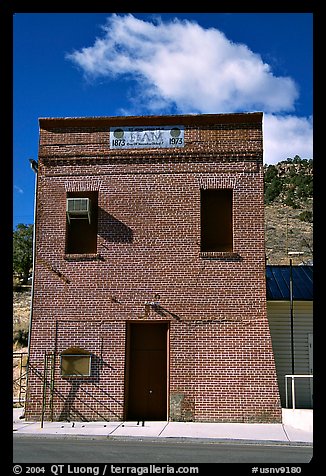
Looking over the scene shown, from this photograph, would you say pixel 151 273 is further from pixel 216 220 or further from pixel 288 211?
pixel 288 211

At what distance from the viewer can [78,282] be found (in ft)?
51.7

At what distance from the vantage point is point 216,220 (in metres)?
16.2

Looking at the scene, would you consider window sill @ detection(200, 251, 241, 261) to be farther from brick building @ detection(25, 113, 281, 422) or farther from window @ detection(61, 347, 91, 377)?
window @ detection(61, 347, 91, 377)

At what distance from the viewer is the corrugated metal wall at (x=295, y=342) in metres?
16.5

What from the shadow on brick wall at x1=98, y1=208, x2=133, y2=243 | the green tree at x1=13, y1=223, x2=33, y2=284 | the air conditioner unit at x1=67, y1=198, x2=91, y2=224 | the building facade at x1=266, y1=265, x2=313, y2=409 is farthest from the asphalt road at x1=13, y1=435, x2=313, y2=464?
the green tree at x1=13, y1=223, x2=33, y2=284

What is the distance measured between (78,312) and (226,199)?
5314 millimetres

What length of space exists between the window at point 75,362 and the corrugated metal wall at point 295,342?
5.68 m

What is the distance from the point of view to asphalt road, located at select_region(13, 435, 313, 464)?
980 centimetres

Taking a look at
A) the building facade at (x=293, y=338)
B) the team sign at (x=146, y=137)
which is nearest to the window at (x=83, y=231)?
the team sign at (x=146, y=137)

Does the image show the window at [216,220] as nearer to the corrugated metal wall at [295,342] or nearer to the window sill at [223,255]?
the window sill at [223,255]

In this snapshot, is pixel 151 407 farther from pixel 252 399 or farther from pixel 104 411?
pixel 252 399
